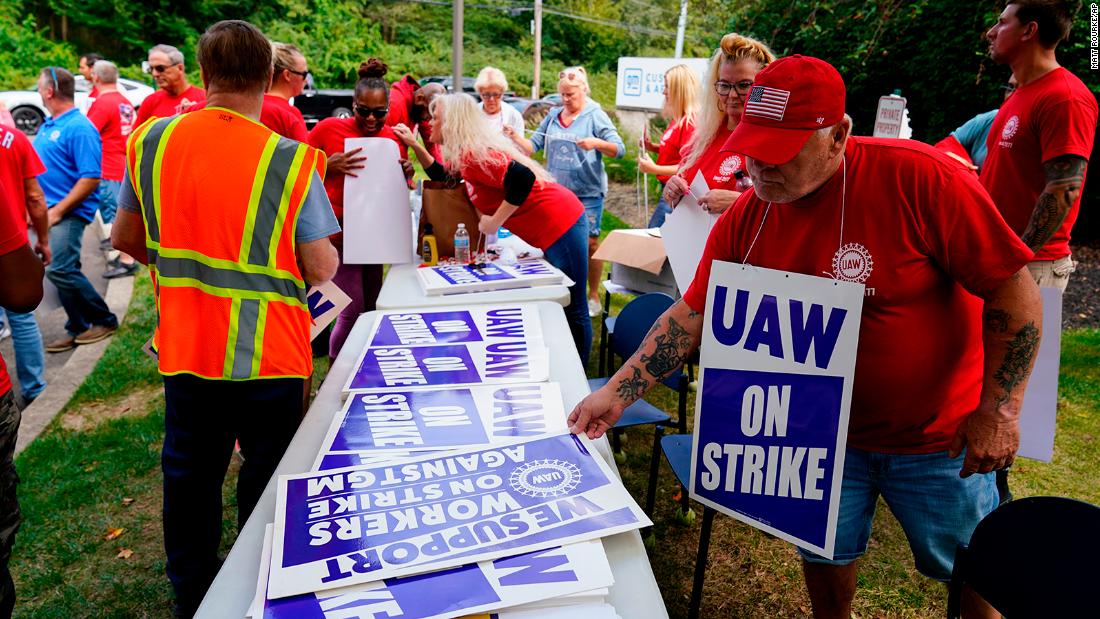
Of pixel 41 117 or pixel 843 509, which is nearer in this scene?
pixel 843 509

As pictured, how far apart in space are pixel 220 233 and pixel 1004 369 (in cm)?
199

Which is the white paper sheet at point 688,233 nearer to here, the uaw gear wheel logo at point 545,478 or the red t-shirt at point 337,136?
the uaw gear wheel logo at point 545,478

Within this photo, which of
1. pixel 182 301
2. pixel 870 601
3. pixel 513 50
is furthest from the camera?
pixel 513 50

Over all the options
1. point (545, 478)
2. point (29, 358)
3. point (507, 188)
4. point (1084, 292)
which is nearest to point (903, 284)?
point (545, 478)

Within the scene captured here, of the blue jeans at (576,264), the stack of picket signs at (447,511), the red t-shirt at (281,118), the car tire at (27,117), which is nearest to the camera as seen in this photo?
the stack of picket signs at (447,511)

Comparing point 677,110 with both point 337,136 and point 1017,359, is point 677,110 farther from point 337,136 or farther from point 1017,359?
point 1017,359

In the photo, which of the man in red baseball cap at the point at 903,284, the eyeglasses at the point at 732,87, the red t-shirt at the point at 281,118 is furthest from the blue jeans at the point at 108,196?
the man in red baseball cap at the point at 903,284

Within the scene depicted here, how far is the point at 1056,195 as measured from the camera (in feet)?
8.70

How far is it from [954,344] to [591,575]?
3.26 ft

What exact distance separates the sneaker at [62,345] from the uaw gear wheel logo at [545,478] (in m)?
4.84

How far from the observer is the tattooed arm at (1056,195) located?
2.63m

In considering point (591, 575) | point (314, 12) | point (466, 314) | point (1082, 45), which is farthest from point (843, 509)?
point (314, 12)

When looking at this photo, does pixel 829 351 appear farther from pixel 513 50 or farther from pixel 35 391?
pixel 513 50

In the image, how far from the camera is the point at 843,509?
1770 mm
